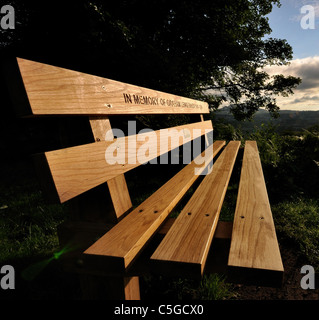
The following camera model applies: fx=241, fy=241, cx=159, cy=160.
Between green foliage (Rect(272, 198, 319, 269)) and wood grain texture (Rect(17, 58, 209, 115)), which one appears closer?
wood grain texture (Rect(17, 58, 209, 115))

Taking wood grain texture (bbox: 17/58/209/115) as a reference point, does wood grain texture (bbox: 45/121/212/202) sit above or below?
below

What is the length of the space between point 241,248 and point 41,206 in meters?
2.92

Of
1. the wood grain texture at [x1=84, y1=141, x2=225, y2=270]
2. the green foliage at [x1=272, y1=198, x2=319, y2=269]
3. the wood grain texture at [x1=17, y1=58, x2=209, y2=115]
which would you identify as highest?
the wood grain texture at [x1=17, y1=58, x2=209, y2=115]

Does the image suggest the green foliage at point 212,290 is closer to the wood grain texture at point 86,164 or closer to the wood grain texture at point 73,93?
the wood grain texture at point 86,164

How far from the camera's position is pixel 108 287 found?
97 cm

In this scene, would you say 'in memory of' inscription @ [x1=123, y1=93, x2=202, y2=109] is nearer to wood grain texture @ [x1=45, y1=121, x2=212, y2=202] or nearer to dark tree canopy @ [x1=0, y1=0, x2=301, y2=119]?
wood grain texture @ [x1=45, y1=121, x2=212, y2=202]

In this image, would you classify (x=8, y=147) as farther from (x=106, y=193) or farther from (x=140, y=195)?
(x=106, y=193)

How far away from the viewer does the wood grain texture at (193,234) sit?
0.76m

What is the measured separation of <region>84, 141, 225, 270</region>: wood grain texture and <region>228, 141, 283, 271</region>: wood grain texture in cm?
31

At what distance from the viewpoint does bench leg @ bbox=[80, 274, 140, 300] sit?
95 centimetres

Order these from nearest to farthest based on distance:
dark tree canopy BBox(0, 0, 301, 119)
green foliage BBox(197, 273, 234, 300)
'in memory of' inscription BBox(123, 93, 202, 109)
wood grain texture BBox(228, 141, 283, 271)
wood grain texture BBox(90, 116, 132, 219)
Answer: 1. wood grain texture BBox(228, 141, 283, 271)
2. wood grain texture BBox(90, 116, 132, 219)
3. 'in memory of' inscription BBox(123, 93, 202, 109)
4. green foliage BBox(197, 273, 234, 300)
5. dark tree canopy BBox(0, 0, 301, 119)

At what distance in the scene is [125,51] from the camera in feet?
15.1

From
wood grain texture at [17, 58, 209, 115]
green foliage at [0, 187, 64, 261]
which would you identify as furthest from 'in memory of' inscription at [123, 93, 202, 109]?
green foliage at [0, 187, 64, 261]

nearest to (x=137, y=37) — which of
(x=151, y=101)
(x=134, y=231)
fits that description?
(x=151, y=101)
